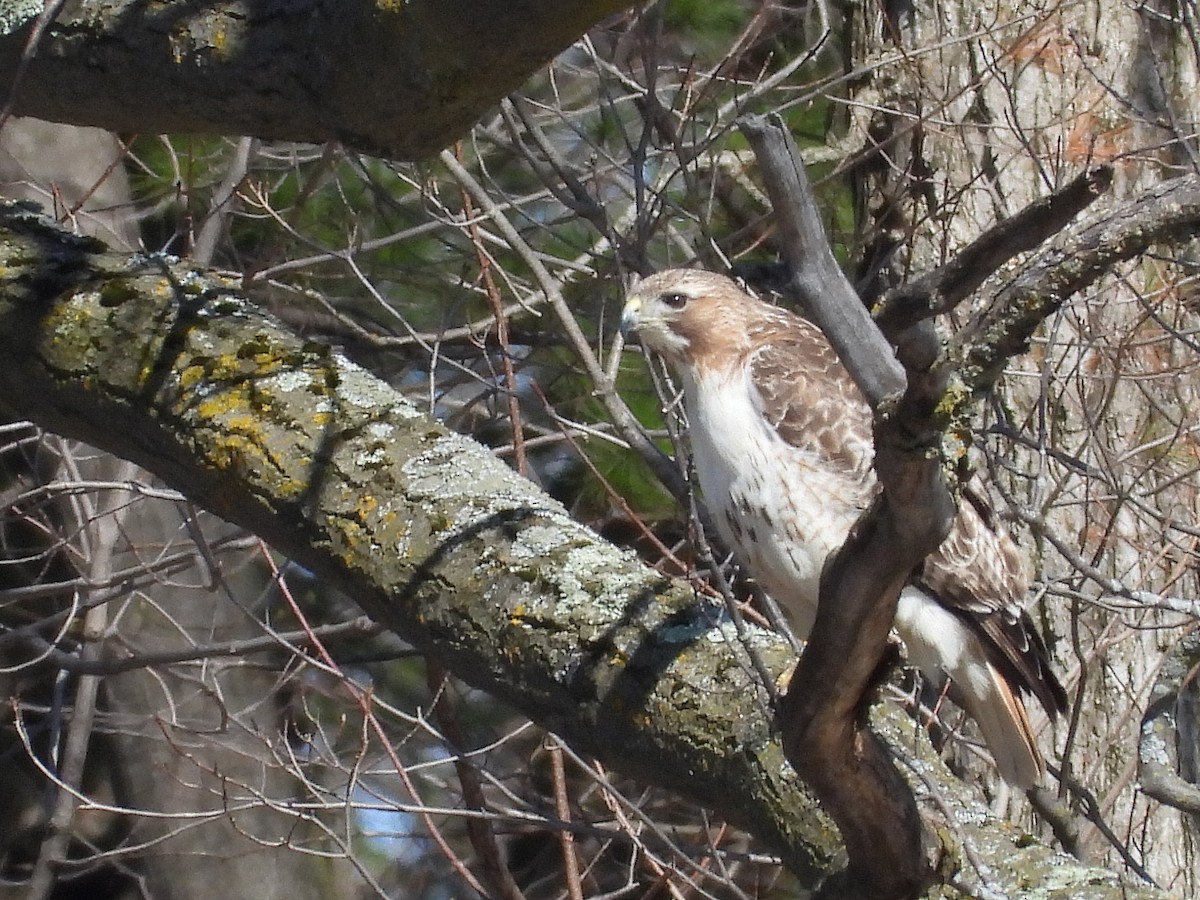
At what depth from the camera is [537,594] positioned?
237 centimetres

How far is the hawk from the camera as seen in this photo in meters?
3.91

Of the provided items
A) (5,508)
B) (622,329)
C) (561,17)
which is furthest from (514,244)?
(561,17)

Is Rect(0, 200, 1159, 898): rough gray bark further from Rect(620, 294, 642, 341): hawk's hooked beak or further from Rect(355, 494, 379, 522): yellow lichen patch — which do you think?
Rect(620, 294, 642, 341): hawk's hooked beak

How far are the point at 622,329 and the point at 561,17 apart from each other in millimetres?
2313

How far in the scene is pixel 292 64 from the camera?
2.33 metres

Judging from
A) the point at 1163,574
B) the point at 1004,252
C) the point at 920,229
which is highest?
the point at 920,229

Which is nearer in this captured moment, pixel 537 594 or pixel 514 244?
pixel 537 594

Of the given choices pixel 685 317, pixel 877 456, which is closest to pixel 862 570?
pixel 877 456

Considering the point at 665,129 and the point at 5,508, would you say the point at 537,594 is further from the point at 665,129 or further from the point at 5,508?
the point at 5,508

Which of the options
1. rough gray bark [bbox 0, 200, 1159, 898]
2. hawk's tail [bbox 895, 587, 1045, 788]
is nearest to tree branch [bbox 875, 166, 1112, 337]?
rough gray bark [bbox 0, 200, 1159, 898]

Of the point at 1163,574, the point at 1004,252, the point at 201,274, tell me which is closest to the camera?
the point at 1004,252

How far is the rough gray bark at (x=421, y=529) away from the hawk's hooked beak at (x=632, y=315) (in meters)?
1.50

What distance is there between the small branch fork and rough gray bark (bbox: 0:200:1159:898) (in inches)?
8.8

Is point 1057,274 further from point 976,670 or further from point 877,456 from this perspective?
point 976,670
